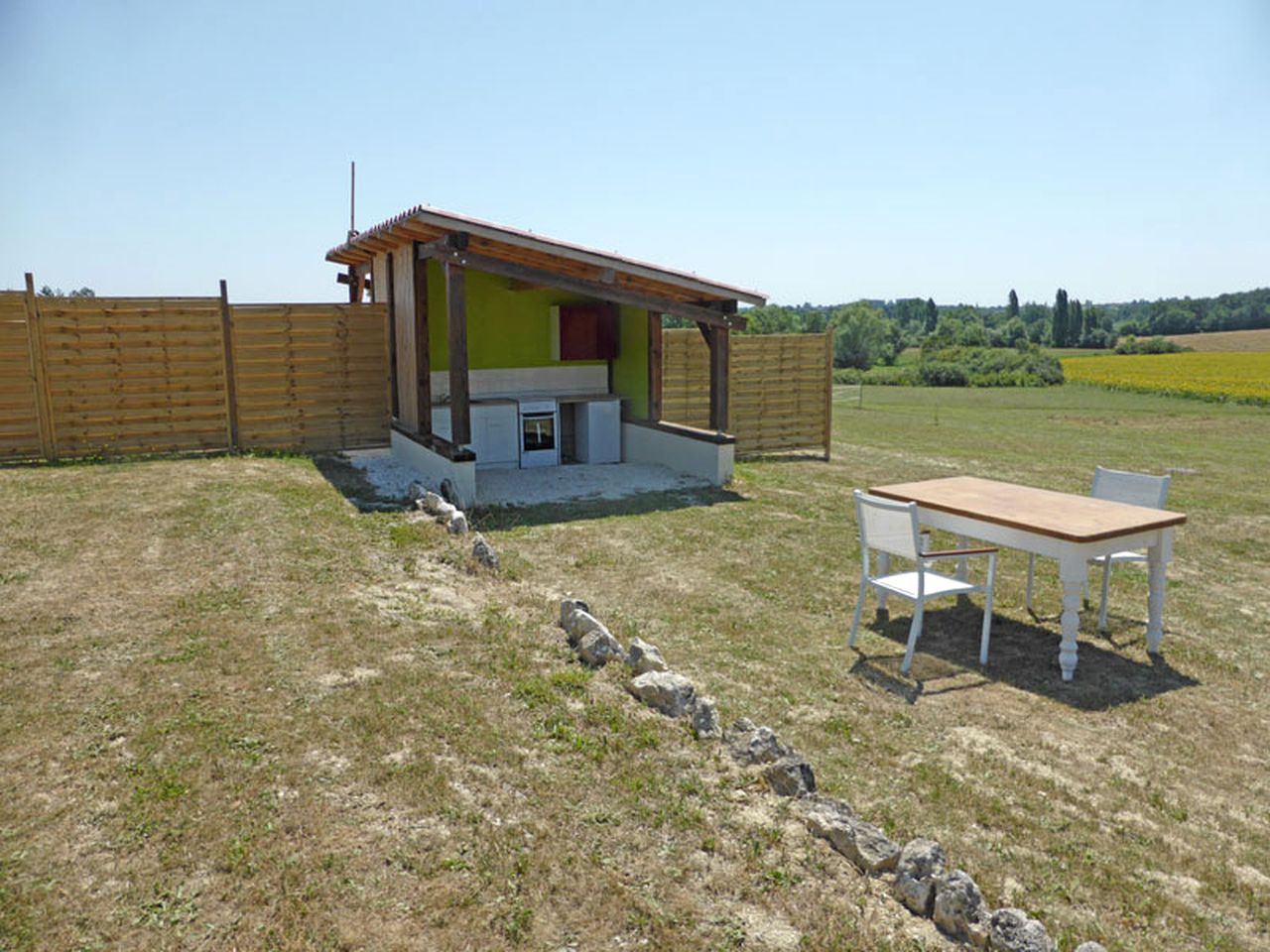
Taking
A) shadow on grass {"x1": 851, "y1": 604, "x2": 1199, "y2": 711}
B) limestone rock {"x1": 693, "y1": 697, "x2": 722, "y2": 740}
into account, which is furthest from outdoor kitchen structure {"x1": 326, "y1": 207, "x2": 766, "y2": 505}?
limestone rock {"x1": 693, "y1": 697, "x2": 722, "y2": 740}

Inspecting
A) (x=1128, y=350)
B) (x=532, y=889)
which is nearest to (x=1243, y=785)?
(x=532, y=889)

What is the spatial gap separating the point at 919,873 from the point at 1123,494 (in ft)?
14.9

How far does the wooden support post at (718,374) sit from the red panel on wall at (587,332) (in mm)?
1753

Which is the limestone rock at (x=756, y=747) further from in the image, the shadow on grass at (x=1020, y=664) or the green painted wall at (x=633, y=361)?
the green painted wall at (x=633, y=361)

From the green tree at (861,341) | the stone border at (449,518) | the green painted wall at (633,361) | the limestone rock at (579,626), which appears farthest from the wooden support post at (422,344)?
the green tree at (861,341)

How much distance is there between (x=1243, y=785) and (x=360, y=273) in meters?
13.5

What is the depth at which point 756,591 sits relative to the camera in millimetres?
7094

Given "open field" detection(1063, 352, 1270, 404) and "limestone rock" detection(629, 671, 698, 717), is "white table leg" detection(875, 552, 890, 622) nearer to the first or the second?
"limestone rock" detection(629, 671, 698, 717)

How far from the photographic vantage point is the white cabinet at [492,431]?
38.8 feet

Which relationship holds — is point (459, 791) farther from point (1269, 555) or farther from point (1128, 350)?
point (1128, 350)

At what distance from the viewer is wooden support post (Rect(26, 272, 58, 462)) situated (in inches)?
427

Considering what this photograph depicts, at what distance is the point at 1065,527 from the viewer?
5496 mm

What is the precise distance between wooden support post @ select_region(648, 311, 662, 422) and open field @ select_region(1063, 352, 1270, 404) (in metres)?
22.3

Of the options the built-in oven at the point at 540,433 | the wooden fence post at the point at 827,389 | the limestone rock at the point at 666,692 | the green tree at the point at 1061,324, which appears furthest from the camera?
the green tree at the point at 1061,324
